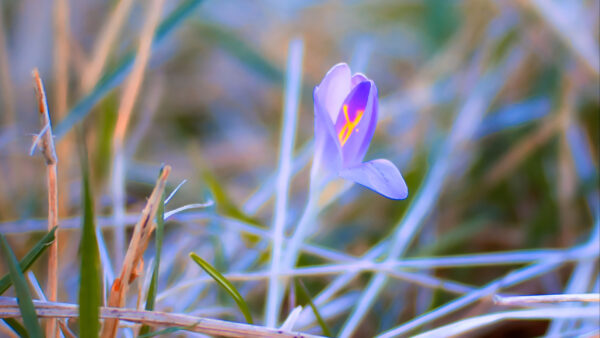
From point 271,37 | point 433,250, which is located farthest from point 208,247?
point 271,37

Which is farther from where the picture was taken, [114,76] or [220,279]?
[114,76]

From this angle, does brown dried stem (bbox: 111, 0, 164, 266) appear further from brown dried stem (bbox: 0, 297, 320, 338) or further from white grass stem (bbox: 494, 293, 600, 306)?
white grass stem (bbox: 494, 293, 600, 306)

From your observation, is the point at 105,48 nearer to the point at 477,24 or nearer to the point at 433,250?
the point at 433,250

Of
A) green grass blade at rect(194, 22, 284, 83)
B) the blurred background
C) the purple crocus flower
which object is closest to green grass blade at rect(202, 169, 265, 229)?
the blurred background

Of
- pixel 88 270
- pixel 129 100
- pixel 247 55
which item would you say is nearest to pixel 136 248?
pixel 88 270


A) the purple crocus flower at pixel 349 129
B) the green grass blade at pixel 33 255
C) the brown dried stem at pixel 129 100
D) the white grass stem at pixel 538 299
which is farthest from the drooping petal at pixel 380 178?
the brown dried stem at pixel 129 100

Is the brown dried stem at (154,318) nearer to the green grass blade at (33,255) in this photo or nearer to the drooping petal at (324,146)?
the green grass blade at (33,255)

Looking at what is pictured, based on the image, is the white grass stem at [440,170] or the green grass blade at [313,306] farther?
the white grass stem at [440,170]

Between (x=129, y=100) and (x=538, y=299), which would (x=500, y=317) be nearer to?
(x=538, y=299)
